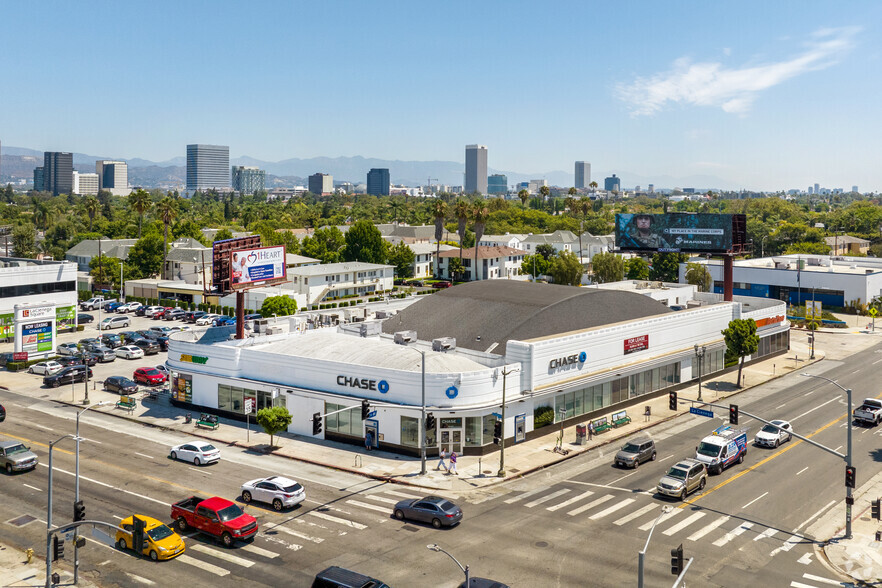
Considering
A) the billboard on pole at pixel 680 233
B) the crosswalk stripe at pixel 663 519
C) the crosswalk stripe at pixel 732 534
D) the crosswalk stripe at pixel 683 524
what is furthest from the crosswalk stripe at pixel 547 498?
the billboard on pole at pixel 680 233

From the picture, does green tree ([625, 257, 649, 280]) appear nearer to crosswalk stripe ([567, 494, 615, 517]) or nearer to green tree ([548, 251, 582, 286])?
green tree ([548, 251, 582, 286])

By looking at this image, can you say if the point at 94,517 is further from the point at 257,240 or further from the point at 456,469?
the point at 257,240

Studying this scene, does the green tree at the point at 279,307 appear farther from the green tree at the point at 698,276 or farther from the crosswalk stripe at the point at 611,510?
the green tree at the point at 698,276

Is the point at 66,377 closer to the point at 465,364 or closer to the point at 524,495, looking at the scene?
the point at 465,364

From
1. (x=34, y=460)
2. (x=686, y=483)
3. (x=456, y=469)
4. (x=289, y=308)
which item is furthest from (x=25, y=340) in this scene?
(x=686, y=483)

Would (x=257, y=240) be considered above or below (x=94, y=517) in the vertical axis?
above

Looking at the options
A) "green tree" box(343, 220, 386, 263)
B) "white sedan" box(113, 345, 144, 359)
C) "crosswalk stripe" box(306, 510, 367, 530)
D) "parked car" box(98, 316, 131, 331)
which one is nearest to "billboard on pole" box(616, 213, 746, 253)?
"green tree" box(343, 220, 386, 263)

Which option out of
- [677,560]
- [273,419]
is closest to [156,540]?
[273,419]
